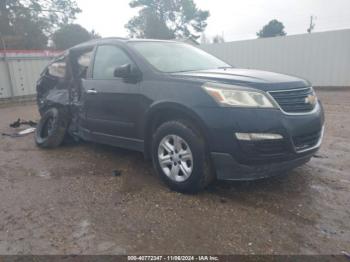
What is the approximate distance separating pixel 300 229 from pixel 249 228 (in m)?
0.43

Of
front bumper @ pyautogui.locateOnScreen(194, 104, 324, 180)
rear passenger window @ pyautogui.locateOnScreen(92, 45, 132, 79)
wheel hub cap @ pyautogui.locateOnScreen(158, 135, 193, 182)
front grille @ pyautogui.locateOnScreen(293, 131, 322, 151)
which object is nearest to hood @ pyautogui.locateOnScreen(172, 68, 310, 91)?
front bumper @ pyautogui.locateOnScreen(194, 104, 324, 180)

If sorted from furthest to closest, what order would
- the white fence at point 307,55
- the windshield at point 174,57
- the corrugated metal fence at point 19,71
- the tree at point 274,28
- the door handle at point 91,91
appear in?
1. the tree at point 274,28
2. the corrugated metal fence at point 19,71
3. the white fence at point 307,55
4. the door handle at point 91,91
5. the windshield at point 174,57

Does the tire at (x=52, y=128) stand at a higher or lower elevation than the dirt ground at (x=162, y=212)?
higher

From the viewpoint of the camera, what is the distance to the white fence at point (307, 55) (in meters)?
13.3

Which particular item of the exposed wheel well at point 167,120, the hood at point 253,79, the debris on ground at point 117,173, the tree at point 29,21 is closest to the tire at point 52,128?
the debris on ground at point 117,173

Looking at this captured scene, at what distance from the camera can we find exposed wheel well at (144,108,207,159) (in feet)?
11.0

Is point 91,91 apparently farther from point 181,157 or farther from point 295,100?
point 295,100

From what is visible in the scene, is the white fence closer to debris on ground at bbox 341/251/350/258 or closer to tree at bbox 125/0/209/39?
debris on ground at bbox 341/251/350/258

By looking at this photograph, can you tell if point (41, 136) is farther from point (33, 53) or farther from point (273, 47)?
point (273, 47)

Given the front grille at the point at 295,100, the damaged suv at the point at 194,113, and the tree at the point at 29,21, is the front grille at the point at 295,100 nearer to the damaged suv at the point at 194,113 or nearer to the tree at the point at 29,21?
the damaged suv at the point at 194,113

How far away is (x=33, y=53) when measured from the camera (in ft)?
48.2

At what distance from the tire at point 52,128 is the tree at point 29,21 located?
1717 centimetres

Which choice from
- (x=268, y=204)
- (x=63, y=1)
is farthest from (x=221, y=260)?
(x=63, y=1)

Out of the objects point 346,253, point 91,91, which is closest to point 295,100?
point 346,253
